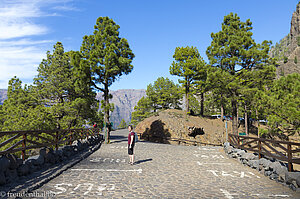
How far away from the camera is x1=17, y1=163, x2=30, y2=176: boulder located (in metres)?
7.43

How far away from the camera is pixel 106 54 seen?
20734mm

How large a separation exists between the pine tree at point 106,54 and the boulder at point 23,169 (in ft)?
43.3

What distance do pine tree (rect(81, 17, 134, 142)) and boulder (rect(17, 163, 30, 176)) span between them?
43.3 ft

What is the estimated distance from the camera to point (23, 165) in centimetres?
770

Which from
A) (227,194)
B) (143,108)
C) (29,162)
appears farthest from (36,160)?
(143,108)

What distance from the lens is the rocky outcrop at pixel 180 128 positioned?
30625mm

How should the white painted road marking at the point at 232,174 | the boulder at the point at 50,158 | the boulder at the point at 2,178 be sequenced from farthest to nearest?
the boulder at the point at 50,158 < the white painted road marking at the point at 232,174 < the boulder at the point at 2,178

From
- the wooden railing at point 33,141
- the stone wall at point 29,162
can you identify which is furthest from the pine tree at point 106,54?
the stone wall at point 29,162

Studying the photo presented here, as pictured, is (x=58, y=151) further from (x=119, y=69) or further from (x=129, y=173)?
(x=119, y=69)

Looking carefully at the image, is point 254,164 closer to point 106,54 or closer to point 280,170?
point 280,170

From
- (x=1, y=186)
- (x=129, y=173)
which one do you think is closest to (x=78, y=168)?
(x=129, y=173)

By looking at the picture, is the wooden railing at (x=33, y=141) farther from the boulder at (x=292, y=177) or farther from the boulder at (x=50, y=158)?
the boulder at (x=292, y=177)

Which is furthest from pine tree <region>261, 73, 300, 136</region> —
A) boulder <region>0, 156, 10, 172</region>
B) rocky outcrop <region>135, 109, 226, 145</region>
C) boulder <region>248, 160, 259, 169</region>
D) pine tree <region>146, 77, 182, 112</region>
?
pine tree <region>146, 77, 182, 112</region>

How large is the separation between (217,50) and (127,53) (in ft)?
34.3
